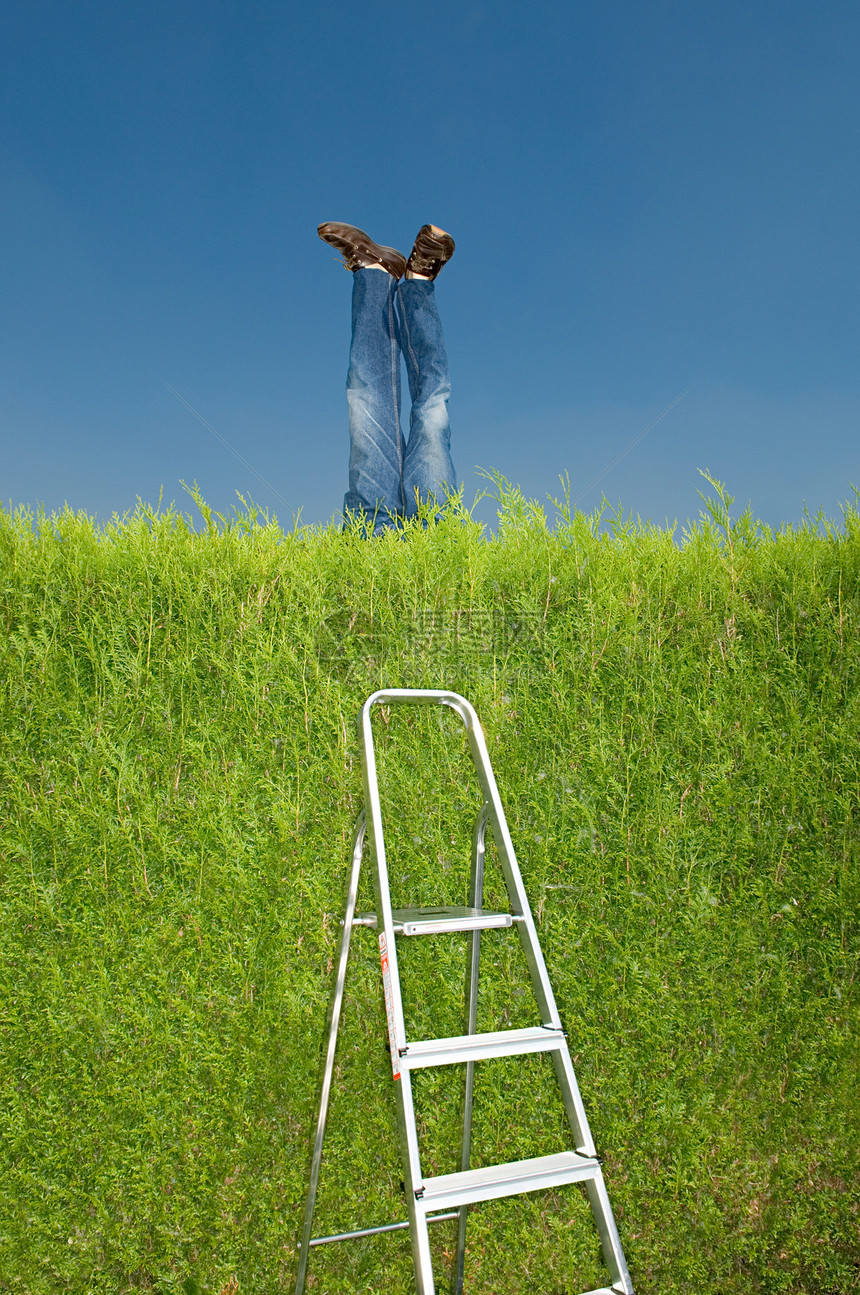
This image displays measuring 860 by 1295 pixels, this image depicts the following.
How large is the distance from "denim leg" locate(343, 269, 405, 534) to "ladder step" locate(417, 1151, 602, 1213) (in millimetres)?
4165

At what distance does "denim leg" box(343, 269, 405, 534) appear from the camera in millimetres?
5238

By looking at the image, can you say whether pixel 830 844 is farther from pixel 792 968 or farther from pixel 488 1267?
pixel 488 1267

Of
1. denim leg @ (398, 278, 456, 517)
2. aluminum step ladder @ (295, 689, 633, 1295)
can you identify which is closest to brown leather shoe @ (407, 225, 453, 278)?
denim leg @ (398, 278, 456, 517)

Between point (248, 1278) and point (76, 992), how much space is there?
1.10 m

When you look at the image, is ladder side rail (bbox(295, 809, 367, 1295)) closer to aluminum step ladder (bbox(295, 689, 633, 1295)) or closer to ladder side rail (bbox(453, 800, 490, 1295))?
aluminum step ladder (bbox(295, 689, 633, 1295))

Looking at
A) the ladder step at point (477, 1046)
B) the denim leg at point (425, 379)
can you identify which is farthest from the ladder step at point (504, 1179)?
the denim leg at point (425, 379)

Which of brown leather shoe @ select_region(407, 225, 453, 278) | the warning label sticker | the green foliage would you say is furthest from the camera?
brown leather shoe @ select_region(407, 225, 453, 278)

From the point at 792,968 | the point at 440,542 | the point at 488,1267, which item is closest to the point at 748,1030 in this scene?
the point at 792,968

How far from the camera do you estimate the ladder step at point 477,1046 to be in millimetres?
1632

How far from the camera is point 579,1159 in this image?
1.70 meters

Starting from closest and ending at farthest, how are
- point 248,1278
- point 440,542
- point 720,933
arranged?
point 248,1278, point 720,933, point 440,542

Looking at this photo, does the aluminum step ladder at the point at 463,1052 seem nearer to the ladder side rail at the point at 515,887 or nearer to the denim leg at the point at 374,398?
the ladder side rail at the point at 515,887

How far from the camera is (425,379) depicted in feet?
18.2

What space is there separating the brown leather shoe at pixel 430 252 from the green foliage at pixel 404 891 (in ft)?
10.4
